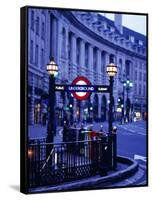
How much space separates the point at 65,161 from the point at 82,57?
1.16 m

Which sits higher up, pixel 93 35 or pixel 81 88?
pixel 93 35

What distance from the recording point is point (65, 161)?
→ 25.7 feet

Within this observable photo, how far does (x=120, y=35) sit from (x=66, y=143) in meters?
1.44

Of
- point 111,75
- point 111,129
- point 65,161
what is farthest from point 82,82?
point 65,161

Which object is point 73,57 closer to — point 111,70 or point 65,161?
point 111,70

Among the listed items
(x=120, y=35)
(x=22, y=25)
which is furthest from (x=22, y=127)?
(x=120, y=35)

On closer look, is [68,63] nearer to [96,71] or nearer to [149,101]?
[96,71]

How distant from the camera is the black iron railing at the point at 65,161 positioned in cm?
762

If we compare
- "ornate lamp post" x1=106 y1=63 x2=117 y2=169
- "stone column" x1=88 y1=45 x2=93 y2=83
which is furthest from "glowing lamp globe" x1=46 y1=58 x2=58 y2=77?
"ornate lamp post" x1=106 y1=63 x2=117 y2=169

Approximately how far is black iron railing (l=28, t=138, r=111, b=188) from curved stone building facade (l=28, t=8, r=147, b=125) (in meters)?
0.29

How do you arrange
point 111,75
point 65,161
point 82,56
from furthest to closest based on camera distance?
point 111,75
point 82,56
point 65,161

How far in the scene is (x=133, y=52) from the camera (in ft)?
27.3

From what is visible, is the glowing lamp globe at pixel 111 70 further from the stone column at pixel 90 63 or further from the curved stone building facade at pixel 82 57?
the stone column at pixel 90 63

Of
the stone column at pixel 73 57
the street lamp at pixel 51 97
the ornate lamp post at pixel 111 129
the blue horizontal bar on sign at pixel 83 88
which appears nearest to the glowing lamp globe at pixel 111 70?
the ornate lamp post at pixel 111 129
